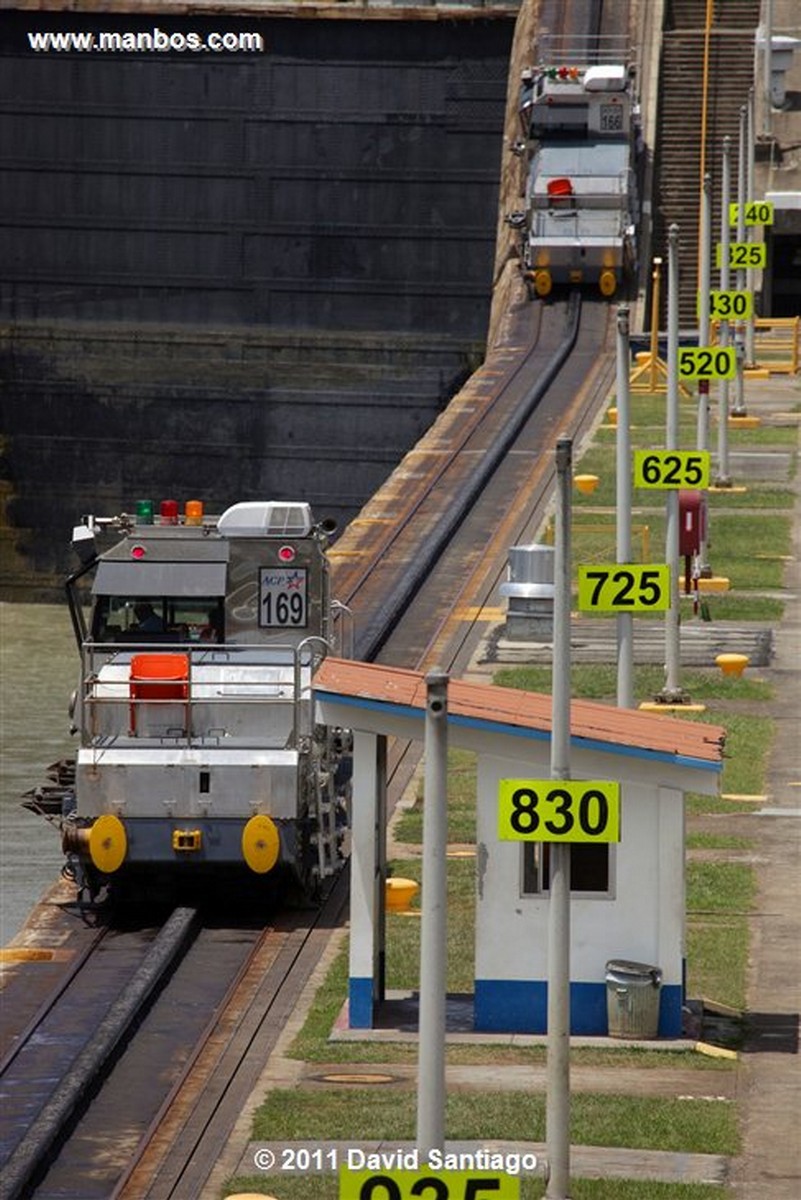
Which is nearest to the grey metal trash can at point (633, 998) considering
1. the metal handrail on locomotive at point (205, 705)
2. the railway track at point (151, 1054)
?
the railway track at point (151, 1054)

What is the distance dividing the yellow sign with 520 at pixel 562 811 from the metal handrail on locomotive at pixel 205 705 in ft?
26.8

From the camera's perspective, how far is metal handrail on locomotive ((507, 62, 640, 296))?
74250mm

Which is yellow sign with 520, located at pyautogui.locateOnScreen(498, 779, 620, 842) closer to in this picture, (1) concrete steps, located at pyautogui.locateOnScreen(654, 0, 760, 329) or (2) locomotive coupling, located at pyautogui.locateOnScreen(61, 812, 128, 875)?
(2) locomotive coupling, located at pyautogui.locateOnScreen(61, 812, 128, 875)

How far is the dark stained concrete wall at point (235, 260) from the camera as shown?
82.2 m

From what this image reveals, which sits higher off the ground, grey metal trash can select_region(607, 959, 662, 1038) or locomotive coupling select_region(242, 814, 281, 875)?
locomotive coupling select_region(242, 814, 281, 875)

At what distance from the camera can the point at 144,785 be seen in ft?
97.3

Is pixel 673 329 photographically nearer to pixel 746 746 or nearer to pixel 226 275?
pixel 746 746

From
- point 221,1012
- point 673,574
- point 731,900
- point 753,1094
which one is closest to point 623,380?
point 673,574

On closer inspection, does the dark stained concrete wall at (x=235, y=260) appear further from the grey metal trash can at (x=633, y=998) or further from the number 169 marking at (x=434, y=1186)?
the number 169 marking at (x=434, y=1186)

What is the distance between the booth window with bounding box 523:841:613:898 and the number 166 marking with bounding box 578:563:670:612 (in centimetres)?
616

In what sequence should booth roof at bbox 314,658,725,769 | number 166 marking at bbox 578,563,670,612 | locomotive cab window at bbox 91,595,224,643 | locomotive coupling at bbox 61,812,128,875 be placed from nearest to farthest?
booth roof at bbox 314,658,725,769 < locomotive coupling at bbox 61,812,128,875 < number 166 marking at bbox 578,563,670,612 < locomotive cab window at bbox 91,595,224,643

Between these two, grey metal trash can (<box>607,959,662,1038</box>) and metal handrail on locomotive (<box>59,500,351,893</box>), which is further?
metal handrail on locomotive (<box>59,500,351,893</box>)

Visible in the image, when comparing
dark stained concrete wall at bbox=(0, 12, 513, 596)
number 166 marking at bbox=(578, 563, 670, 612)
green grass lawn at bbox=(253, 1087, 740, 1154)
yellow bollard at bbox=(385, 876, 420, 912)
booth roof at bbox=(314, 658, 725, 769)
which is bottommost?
green grass lawn at bbox=(253, 1087, 740, 1154)

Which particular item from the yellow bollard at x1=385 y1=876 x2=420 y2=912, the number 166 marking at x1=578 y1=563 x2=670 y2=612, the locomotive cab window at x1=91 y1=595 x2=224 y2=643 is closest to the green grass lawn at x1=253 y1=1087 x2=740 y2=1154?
the yellow bollard at x1=385 y1=876 x2=420 y2=912
